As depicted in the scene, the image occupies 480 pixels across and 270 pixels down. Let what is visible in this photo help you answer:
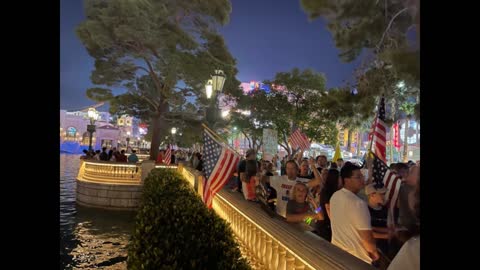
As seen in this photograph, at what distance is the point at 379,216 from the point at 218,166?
2810 millimetres

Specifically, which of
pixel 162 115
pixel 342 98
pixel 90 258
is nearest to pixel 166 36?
pixel 162 115

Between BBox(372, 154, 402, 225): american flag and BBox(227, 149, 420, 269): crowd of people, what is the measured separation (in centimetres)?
9

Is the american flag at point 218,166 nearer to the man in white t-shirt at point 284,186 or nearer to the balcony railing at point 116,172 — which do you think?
the man in white t-shirt at point 284,186

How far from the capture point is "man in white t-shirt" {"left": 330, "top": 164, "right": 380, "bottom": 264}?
10.9 feet

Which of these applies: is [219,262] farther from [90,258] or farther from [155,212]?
[90,258]

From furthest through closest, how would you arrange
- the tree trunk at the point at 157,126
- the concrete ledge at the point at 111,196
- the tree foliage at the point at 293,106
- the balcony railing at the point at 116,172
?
1. the tree foliage at the point at 293,106
2. the tree trunk at the point at 157,126
3. the balcony railing at the point at 116,172
4. the concrete ledge at the point at 111,196

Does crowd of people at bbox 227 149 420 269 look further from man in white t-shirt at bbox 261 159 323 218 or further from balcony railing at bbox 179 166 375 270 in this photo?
balcony railing at bbox 179 166 375 270

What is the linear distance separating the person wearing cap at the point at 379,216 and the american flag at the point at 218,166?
7.85ft

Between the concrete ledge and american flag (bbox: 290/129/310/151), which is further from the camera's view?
Result: the concrete ledge

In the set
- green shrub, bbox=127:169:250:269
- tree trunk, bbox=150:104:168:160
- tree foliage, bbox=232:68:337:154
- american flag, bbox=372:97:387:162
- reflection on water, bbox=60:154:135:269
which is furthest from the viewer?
tree foliage, bbox=232:68:337:154

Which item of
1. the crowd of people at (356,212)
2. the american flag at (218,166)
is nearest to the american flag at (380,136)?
the crowd of people at (356,212)

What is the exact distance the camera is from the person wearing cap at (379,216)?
448 cm

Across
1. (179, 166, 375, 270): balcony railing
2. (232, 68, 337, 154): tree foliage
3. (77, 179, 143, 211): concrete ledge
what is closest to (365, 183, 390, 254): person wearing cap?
(179, 166, 375, 270): balcony railing
